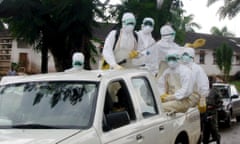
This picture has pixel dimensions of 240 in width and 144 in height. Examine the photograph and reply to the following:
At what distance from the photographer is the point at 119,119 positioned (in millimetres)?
4980

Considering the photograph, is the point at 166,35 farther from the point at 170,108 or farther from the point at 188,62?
the point at 170,108

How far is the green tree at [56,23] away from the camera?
14.2 metres

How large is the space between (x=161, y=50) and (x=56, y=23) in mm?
6930

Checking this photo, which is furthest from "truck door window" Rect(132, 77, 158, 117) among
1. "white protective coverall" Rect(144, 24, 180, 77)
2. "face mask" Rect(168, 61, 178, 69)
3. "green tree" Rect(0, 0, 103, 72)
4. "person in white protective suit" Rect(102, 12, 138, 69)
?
"green tree" Rect(0, 0, 103, 72)

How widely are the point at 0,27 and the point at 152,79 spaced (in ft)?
36.3

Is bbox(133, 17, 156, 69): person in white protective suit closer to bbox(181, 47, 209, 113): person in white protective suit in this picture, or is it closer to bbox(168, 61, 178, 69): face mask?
bbox(168, 61, 178, 69): face mask

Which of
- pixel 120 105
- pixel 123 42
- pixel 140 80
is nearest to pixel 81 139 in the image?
pixel 120 105

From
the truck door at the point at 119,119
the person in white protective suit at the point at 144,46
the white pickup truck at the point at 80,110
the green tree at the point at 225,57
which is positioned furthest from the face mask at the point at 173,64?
the green tree at the point at 225,57

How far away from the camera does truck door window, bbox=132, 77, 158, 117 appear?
240 inches

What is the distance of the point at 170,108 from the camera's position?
7121 mm

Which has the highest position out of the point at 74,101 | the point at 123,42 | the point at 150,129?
the point at 123,42

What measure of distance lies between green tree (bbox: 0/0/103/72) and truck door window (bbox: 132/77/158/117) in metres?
7.80

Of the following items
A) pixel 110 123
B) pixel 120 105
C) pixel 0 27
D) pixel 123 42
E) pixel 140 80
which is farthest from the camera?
pixel 0 27

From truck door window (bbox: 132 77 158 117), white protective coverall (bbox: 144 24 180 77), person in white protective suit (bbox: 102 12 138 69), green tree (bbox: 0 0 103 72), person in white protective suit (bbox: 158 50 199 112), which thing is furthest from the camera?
green tree (bbox: 0 0 103 72)
